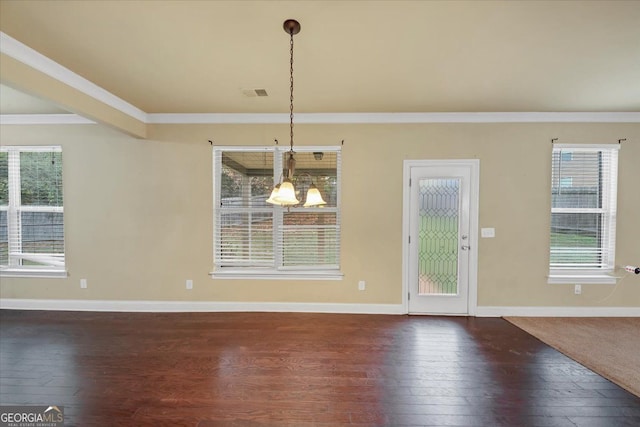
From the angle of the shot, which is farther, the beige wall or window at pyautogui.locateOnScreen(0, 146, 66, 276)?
window at pyautogui.locateOnScreen(0, 146, 66, 276)

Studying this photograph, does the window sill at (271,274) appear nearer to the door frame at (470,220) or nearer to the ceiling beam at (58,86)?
the door frame at (470,220)

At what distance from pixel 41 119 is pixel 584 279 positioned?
298 inches

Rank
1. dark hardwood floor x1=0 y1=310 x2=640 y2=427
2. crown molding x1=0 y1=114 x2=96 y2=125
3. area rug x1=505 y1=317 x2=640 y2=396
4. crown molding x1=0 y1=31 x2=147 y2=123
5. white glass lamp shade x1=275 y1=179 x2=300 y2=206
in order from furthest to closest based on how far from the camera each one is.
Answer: crown molding x1=0 y1=114 x2=96 y2=125 < area rug x1=505 y1=317 x2=640 y2=396 < crown molding x1=0 y1=31 x2=147 y2=123 < dark hardwood floor x1=0 y1=310 x2=640 y2=427 < white glass lamp shade x1=275 y1=179 x2=300 y2=206

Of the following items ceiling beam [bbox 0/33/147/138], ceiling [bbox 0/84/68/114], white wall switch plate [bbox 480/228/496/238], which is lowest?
white wall switch plate [bbox 480/228/496/238]

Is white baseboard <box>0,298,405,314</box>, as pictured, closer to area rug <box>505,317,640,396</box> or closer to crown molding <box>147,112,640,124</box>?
crown molding <box>147,112,640,124</box>

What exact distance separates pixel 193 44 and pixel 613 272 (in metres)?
5.47

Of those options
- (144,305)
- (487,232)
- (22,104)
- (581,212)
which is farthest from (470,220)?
(22,104)

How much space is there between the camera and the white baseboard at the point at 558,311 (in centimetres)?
350

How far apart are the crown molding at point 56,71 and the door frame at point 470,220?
3.57 m

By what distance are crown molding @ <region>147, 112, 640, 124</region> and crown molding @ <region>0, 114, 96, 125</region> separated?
98 centimetres

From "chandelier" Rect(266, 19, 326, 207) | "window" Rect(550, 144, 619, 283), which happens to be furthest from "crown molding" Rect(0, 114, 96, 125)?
"window" Rect(550, 144, 619, 283)

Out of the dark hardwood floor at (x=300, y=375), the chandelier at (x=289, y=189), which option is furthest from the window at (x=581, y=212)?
the chandelier at (x=289, y=189)

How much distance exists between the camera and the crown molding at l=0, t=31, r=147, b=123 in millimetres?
2020

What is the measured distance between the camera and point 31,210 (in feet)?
12.1
